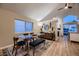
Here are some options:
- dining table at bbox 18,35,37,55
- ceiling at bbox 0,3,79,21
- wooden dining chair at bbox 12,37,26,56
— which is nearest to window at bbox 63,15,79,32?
ceiling at bbox 0,3,79,21

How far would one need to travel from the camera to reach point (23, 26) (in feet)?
7.40

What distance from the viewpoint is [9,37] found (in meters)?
2.10

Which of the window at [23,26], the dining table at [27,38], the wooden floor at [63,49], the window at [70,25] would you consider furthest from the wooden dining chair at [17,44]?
the window at [70,25]

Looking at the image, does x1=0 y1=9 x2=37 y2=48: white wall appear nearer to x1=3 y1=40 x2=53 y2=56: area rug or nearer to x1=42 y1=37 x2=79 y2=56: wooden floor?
x1=3 y1=40 x2=53 y2=56: area rug

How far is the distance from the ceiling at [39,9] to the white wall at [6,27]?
14 cm

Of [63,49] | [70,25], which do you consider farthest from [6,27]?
[70,25]

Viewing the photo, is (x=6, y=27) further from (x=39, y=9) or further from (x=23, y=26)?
(x=39, y=9)

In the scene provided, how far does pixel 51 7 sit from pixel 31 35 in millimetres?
896

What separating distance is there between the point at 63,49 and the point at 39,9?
119cm

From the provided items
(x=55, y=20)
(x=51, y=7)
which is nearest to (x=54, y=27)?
(x=55, y=20)

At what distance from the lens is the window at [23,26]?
7.00 ft

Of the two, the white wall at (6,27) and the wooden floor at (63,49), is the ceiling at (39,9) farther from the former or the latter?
the wooden floor at (63,49)

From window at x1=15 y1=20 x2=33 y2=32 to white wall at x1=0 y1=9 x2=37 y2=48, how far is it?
119 millimetres

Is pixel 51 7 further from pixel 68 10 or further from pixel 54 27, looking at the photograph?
pixel 54 27
